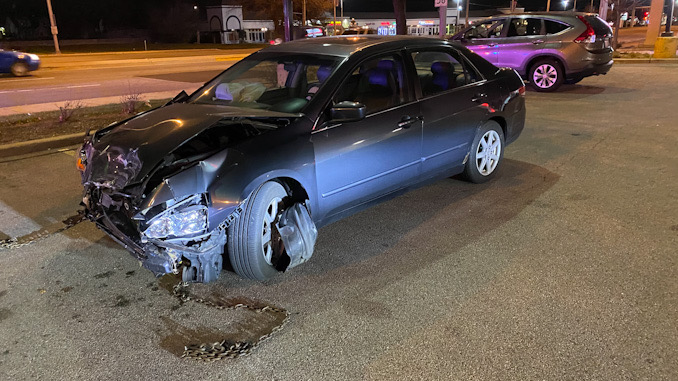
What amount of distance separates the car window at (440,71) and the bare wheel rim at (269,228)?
6.48ft

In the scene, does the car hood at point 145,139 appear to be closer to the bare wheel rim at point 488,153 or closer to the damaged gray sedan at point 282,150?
the damaged gray sedan at point 282,150

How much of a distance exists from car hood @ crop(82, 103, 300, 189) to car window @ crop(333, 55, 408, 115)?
713 mm

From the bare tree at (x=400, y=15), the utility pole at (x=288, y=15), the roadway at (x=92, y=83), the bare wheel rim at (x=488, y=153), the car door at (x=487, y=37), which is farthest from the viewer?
the bare tree at (x=400, y=15)

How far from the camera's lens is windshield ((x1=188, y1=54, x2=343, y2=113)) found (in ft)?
14.7

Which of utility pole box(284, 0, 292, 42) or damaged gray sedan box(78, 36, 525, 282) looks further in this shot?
utility pole box(284, 0, 292, 42)

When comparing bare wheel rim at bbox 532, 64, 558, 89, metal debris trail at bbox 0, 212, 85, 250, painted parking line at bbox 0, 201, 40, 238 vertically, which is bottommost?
metal debris trail at bbox 0, 212, 85, 250

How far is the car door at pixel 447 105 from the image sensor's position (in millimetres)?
4930

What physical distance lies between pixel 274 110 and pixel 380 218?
151cm

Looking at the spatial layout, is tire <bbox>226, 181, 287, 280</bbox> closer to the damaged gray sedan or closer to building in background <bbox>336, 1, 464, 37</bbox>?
the damaged gray sedan

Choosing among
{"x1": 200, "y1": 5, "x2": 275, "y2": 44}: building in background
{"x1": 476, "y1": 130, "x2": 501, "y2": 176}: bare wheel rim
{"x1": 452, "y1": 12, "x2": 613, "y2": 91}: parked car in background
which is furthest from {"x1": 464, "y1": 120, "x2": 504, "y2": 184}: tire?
{"x1": 200, "y1": 5, "x2": 275, "y2": 44}: building in background

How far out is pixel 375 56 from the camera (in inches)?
181

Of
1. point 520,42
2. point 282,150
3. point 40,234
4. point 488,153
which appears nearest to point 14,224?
point 40,234

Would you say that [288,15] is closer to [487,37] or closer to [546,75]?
[487,37]

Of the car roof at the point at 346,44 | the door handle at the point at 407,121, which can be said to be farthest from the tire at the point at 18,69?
the door handle at the point at 407,121
